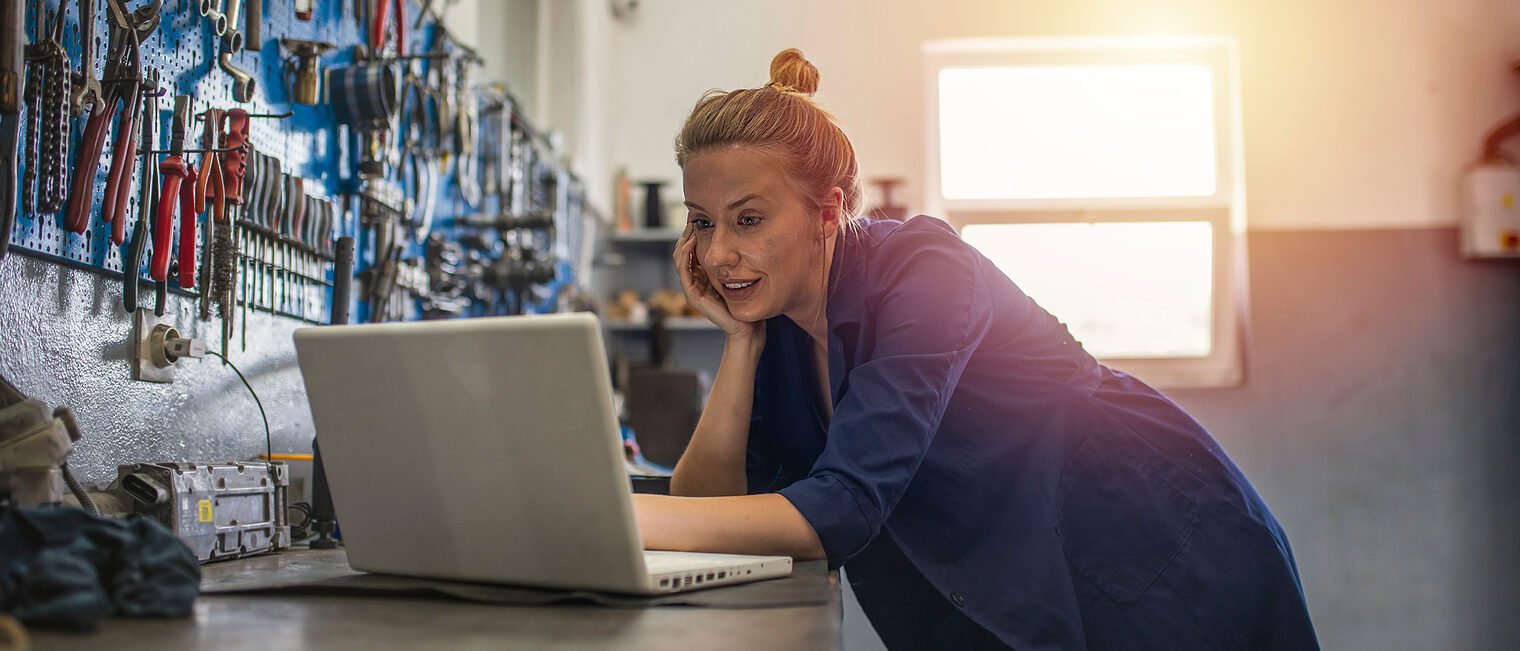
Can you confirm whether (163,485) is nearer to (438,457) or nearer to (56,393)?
(56,393)

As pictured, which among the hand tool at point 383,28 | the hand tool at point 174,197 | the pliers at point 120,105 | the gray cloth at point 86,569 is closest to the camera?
the gray cloth at point 86,569

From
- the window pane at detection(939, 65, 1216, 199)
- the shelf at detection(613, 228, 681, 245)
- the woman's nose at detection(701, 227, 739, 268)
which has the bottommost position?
the woman's nose at detection(701, 227, 739, 268)

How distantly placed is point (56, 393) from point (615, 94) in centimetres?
345

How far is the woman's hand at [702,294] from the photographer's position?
54.7 inches

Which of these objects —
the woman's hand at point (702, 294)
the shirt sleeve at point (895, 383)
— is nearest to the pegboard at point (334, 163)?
the woman's hand at point (702, 294)

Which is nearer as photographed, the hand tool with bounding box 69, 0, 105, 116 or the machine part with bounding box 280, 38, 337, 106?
the hand tool with bounding box 69, 0, 105, 116

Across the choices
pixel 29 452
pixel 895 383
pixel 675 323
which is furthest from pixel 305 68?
pixel 675 323

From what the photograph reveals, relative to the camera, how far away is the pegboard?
1.10 meters

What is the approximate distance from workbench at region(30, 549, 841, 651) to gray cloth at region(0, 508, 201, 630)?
1cm

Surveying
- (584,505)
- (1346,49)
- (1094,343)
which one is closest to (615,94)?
(1094,343)

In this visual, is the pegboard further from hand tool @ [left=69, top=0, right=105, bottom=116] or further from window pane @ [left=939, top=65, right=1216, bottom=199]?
window pane @ [left=939, top=65, right=1216, bottom=199]

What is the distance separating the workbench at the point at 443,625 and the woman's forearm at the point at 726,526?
69 mm

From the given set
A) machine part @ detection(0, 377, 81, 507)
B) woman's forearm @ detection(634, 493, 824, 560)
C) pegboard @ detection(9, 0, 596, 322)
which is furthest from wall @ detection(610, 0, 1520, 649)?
machine part @ detection(0, 377, 81, 507)

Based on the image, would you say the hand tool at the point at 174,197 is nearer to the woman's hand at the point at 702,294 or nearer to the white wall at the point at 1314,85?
the woman's hand at the point at 702,294
